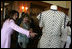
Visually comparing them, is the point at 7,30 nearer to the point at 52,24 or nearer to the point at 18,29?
the point at 18,29

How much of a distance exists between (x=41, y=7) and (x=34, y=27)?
8.77ft

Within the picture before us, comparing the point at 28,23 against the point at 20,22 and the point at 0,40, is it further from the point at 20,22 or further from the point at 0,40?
the point at 0,40

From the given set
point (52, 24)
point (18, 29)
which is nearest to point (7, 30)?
point (18, 29)

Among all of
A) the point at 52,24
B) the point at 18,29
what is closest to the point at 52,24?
the point at 52,24

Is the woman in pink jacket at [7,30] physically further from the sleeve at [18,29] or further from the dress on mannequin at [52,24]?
the dress on mannequin at [52,24]

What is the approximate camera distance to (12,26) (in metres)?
2.45

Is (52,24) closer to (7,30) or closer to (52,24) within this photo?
(52,24)

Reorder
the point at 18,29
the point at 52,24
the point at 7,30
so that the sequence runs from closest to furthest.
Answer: the point at 18,29 < the point at 7,30 < the point at 52,24

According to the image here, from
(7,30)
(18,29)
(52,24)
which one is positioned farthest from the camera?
(52,24)

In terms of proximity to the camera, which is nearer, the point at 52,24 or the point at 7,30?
the point at 7,30

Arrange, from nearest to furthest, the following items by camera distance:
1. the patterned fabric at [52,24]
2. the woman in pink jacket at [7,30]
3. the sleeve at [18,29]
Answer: the sleeve at [18,29], the woman in pink jacket at [7,30], the patterned fabric at [52,24]

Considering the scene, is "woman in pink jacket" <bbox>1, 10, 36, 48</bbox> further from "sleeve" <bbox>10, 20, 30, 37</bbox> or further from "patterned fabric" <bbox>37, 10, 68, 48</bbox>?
"patterned fabric" <bbox>37, 10, 68, 48</bbox>

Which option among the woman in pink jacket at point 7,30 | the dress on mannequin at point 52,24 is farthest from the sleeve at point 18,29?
the dress on mannequin at point 52,24

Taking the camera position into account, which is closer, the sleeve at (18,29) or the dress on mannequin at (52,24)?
the sleeve at (18,29)
